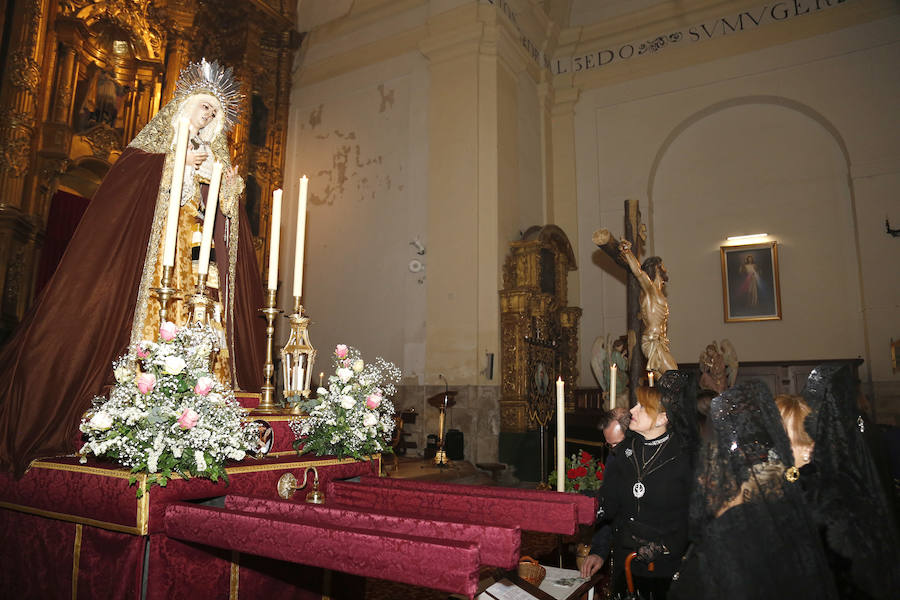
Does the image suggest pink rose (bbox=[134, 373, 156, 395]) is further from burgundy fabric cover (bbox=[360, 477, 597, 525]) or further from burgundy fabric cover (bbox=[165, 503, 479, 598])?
burgundy fabric cover (bbox=[360, 477, 597, 525])

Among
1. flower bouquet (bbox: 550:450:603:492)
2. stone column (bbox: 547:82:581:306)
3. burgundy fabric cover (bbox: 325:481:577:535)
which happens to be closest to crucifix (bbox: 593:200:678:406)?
stone column (bbox: 547:82:581:306)


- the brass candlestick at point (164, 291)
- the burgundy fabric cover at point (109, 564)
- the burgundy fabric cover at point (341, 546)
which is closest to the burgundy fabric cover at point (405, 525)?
the burgundy fabric cover at point (341, 546)

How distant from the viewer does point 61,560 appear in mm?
2967

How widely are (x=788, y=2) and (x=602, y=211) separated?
15.9 feet

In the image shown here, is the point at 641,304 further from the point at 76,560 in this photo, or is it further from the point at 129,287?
the point at 76,560

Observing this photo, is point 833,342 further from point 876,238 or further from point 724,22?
point 724,22

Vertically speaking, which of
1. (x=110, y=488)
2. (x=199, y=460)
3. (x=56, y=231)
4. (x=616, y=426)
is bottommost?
(x=110, y=488)

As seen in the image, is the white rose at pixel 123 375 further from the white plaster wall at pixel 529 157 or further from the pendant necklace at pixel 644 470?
the white plaster wall at pixel 529 157

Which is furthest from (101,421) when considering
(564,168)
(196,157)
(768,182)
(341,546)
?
(768,182)

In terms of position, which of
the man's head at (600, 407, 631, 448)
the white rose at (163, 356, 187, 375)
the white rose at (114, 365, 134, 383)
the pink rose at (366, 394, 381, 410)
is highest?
the white rose at (163, 356, 187, 375)

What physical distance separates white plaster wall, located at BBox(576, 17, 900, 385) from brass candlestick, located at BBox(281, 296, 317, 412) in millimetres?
8985

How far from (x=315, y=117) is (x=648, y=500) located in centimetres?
1200

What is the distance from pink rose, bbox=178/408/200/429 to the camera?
9.06 feet

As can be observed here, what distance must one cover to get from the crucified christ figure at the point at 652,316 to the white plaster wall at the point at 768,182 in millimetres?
2944
